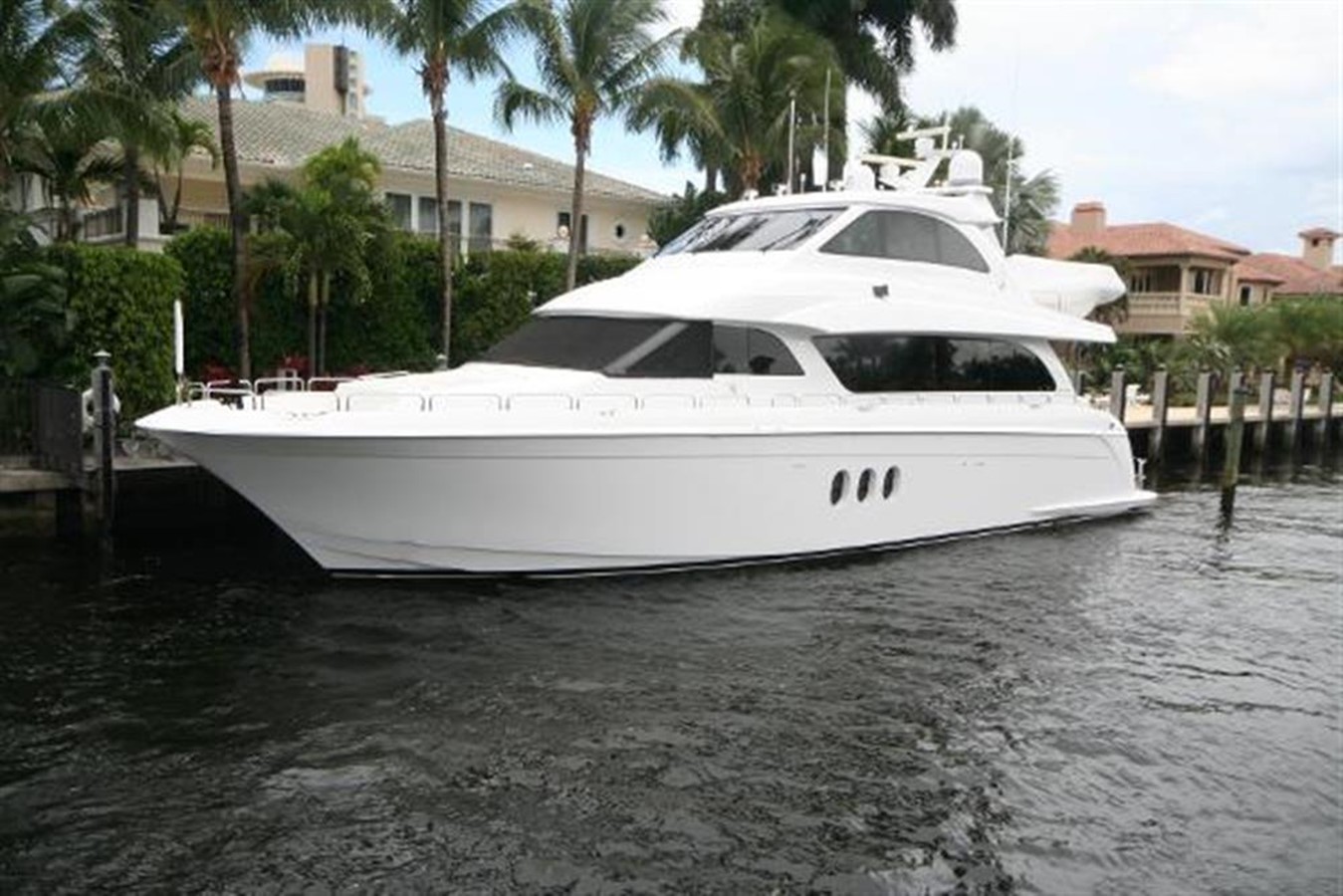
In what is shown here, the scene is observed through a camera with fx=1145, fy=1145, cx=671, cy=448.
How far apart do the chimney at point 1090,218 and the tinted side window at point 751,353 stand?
39.1 m

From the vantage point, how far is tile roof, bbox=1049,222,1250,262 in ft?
142

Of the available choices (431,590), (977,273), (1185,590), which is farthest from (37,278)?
(1185,590)

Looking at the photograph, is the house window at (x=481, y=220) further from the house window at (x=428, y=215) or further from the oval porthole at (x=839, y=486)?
the oval porthole at (x=839, y=486)

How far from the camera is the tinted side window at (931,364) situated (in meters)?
12.5

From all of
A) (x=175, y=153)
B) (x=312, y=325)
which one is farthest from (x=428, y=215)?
(x=312, y=325)

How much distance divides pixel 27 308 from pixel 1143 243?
4104cm

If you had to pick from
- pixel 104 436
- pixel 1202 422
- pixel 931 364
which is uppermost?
pixel 931 364

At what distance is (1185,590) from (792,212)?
6131 mm

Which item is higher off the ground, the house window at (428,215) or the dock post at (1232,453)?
the house window at (428,215)

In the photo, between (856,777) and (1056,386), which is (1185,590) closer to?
(1056,386)

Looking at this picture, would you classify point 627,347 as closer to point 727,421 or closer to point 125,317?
point 727,421

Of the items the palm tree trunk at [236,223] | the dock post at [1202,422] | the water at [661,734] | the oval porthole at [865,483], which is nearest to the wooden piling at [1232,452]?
the dock post at [1202,422]

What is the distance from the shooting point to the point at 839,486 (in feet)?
40.0

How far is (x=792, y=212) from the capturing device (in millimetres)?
13672
